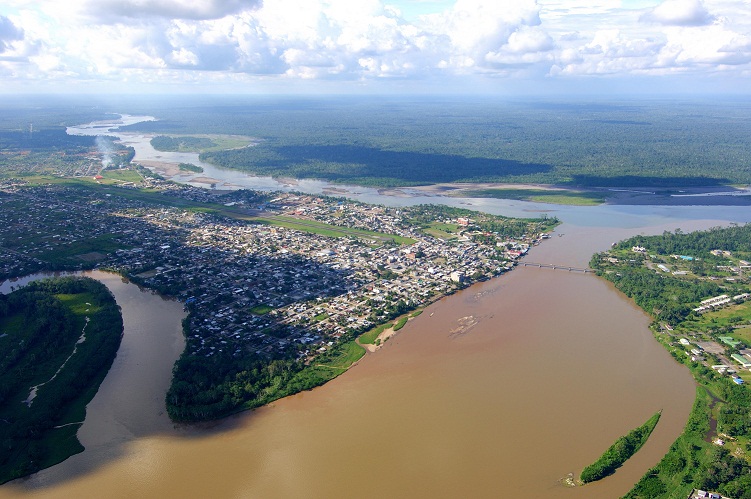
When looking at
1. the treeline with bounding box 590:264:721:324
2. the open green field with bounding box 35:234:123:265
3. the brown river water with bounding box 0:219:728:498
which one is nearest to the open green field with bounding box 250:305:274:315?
the brown river water with bounding box 0:219:728:498

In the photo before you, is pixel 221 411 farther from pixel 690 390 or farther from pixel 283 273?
pixel 690 390

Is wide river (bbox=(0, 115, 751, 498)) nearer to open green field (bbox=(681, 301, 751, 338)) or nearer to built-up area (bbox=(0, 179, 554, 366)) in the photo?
open green field (bbox=(681, 301, 751, 338))

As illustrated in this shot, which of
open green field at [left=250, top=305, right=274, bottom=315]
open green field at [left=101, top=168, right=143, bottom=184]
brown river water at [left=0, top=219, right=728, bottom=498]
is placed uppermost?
open green field at [left=101, top=168, right=143, bottom=184]

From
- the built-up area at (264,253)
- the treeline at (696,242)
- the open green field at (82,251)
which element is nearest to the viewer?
the built-up area at (264,253)

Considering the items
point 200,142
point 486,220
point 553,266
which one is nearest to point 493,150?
point 486,220

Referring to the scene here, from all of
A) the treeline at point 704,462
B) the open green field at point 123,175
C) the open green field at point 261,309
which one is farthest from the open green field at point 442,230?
the open green field at point 123,175

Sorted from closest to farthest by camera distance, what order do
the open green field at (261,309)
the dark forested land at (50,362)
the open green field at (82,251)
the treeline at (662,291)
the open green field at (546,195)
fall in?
the dark forested land at (50,362), the open green field at (261,309), the treeline at (662,291), the open green field at (82,251), the open green field at (546,195)

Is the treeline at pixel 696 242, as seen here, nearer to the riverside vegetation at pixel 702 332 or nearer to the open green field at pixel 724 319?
the riverside vegetation at pixel 702 332

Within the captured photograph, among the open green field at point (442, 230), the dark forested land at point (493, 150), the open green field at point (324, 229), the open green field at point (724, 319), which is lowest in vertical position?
the open green field at point (724, 319)
